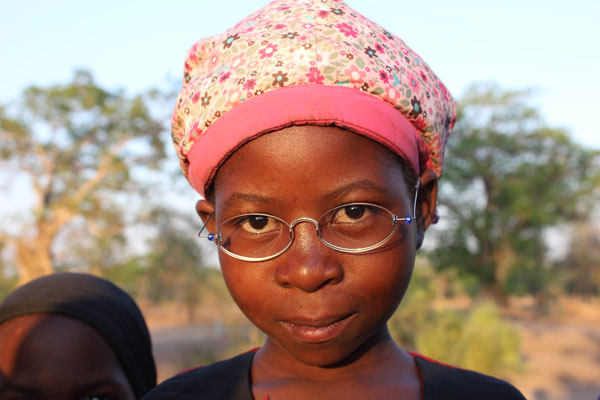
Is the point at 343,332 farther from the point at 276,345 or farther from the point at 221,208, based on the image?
the point at 221,208

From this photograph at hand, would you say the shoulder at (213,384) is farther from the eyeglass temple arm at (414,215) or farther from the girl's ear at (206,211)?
the eyeglass temple arm at (414,215)

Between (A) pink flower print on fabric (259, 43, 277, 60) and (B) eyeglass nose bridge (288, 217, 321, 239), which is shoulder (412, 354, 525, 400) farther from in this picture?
(A) pink flower print on fabric (259, 43, 277, 60)

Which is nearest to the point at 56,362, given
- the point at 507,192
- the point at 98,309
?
the point at 98,309

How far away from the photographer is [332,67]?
4.35ft

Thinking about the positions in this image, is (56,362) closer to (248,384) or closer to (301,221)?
(248,384)

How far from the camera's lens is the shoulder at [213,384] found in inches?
59.3

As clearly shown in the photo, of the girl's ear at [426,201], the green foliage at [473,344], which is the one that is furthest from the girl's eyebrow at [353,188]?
the green foliage at [473,344]

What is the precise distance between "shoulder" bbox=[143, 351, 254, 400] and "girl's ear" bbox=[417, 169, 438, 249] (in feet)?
→ 2.15

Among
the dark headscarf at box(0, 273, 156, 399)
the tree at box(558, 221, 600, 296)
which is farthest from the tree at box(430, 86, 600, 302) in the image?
the dark headscarf at box(0, 273, 156, 399)

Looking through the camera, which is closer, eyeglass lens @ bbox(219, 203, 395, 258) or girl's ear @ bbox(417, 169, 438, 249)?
eyeglass lens @ bbox(219, 203, 395, 258)

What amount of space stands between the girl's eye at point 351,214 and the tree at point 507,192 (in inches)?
983

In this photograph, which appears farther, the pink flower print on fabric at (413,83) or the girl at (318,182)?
the pink flower print on fabric at (413,83)

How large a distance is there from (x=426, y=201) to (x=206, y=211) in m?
0.68

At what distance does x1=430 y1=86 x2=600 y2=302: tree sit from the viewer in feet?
83.2
